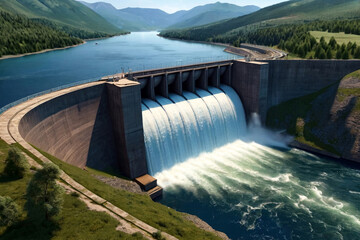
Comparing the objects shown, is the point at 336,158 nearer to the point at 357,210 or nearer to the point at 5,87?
the point at 357,210

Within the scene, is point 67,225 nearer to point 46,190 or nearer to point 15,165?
point 46,190

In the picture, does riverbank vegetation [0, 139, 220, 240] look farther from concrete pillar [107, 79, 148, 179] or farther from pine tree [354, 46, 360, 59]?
pine tree [354, 46, 360, 59]

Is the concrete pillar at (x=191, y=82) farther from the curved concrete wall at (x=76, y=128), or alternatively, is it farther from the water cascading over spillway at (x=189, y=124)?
the curved concrete wall at (x=76, y=128)

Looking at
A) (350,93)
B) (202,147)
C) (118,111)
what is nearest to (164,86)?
(202,147)

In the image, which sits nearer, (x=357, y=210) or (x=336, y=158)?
(x=357, y=210)

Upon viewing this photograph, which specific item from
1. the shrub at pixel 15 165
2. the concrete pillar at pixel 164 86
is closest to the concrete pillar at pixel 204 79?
the concrete pillar at pixel 164 86

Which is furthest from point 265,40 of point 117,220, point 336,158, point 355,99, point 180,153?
point 117,220
